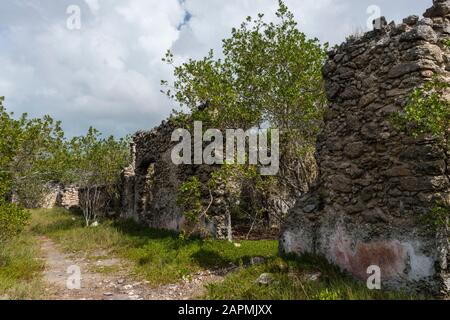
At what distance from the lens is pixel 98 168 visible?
1695cm

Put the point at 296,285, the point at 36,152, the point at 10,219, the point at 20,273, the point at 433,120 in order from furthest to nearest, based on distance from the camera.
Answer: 1. the point at 36,152
2. the point at 10,219
3. the point at 20,273
4. the point at 296,285
5. the point at 433,120

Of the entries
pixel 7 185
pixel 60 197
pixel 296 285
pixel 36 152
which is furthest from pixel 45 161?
pixel 60 197

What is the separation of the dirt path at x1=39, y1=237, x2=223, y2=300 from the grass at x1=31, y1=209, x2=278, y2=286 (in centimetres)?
31

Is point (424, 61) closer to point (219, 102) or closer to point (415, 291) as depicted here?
point (415, 291)

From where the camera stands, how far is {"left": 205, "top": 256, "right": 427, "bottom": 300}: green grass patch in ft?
15.7

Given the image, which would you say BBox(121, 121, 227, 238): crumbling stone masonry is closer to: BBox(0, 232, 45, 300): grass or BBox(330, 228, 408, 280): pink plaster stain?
BBox(0, 232, 45, 300): grass

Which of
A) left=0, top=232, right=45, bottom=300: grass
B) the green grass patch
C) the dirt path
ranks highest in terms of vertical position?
the green grass patch

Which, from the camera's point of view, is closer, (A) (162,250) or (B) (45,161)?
(A) (162,250)

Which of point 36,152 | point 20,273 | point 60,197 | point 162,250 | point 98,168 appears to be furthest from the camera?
point 60,197

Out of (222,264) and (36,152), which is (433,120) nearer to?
(222,264)

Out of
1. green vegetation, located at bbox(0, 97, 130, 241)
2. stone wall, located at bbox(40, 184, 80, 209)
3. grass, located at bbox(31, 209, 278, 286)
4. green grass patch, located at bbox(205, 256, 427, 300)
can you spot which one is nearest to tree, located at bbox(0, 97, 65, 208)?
green vegetation, located at bbox(0, 97, 130, 241)

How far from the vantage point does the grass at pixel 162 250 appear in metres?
7.66

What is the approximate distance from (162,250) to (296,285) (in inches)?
183

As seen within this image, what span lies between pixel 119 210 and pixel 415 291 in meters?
15.7
